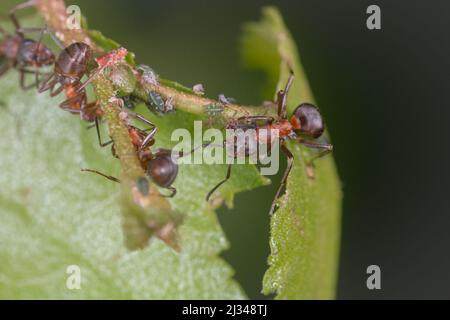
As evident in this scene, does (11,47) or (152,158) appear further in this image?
(11,47)

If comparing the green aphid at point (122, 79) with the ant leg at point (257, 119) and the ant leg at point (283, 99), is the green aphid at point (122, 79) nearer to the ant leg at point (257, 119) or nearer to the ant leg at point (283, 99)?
the ant leg at point (257, 119)

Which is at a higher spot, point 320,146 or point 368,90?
point 368,90

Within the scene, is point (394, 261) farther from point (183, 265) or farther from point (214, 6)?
point (214, 6)

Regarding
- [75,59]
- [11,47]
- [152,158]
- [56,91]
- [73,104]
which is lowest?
[152,158]

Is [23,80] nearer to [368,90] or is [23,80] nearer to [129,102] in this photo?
[129,102]

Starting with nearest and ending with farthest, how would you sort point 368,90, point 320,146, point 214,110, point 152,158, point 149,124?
point 152,158, point 214,110, point 149,124, point 320,146, point 368,90

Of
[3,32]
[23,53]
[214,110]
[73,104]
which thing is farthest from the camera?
[3,32]

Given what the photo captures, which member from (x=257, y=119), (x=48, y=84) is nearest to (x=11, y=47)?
(x=48, y=84)

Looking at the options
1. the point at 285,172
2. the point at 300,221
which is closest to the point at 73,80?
the point at 285,172
